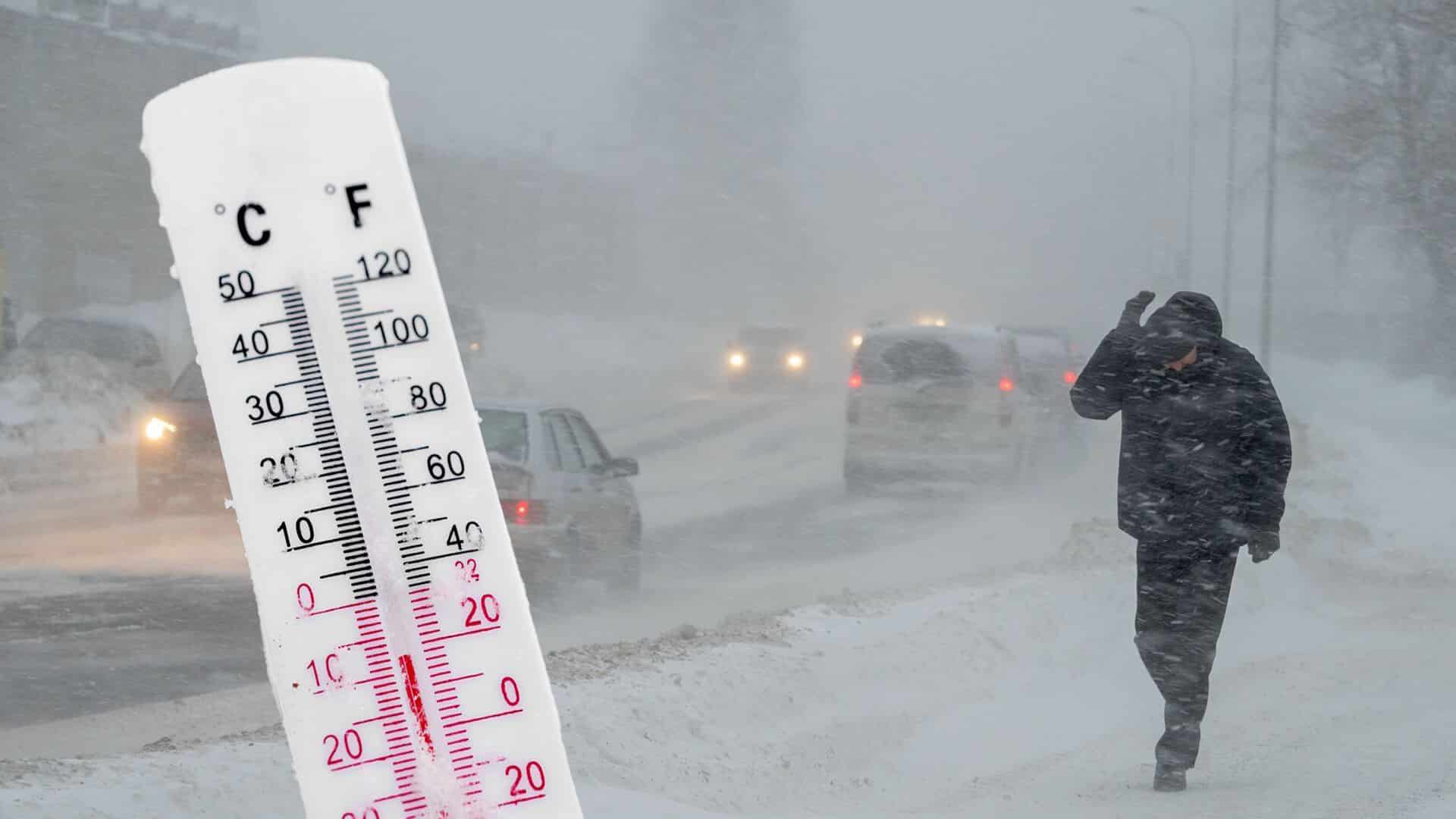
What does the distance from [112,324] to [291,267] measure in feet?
87.5

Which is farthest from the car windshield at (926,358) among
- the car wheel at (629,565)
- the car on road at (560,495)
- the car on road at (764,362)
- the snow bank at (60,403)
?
the car on road at (764,362)

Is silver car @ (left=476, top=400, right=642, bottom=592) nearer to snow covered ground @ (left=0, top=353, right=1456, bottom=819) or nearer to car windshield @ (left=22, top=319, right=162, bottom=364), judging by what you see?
snow covered ground @ (left=0, top=353, right=1456, bottom=819)

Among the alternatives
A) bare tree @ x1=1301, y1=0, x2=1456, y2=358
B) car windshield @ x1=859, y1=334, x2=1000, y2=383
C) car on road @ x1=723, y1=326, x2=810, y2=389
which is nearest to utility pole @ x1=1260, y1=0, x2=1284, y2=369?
bare tree @ x1=1301, y1=0, x2=1456, y2=358

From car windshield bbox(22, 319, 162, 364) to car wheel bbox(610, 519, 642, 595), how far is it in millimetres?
15445

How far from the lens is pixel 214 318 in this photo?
6.71 feet

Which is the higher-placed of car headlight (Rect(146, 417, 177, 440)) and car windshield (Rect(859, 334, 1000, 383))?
car windshield (Rect(859, 334, 1000, 383))

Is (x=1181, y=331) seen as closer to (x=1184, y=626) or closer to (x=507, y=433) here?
(x=1184, y=626)

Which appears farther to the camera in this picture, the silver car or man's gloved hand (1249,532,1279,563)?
the silver car

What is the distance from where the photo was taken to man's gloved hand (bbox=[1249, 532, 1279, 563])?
5.94m

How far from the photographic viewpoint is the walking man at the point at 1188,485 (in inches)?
233

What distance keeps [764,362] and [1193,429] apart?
1424 inches

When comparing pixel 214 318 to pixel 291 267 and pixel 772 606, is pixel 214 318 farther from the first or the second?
pixel 772 606

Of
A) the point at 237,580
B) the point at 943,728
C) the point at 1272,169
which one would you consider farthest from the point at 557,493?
the point at 1272,169

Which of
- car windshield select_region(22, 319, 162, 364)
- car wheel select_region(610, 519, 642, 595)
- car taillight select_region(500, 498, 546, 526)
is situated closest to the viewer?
car taillight select_region(500, 498, 546, 526)
